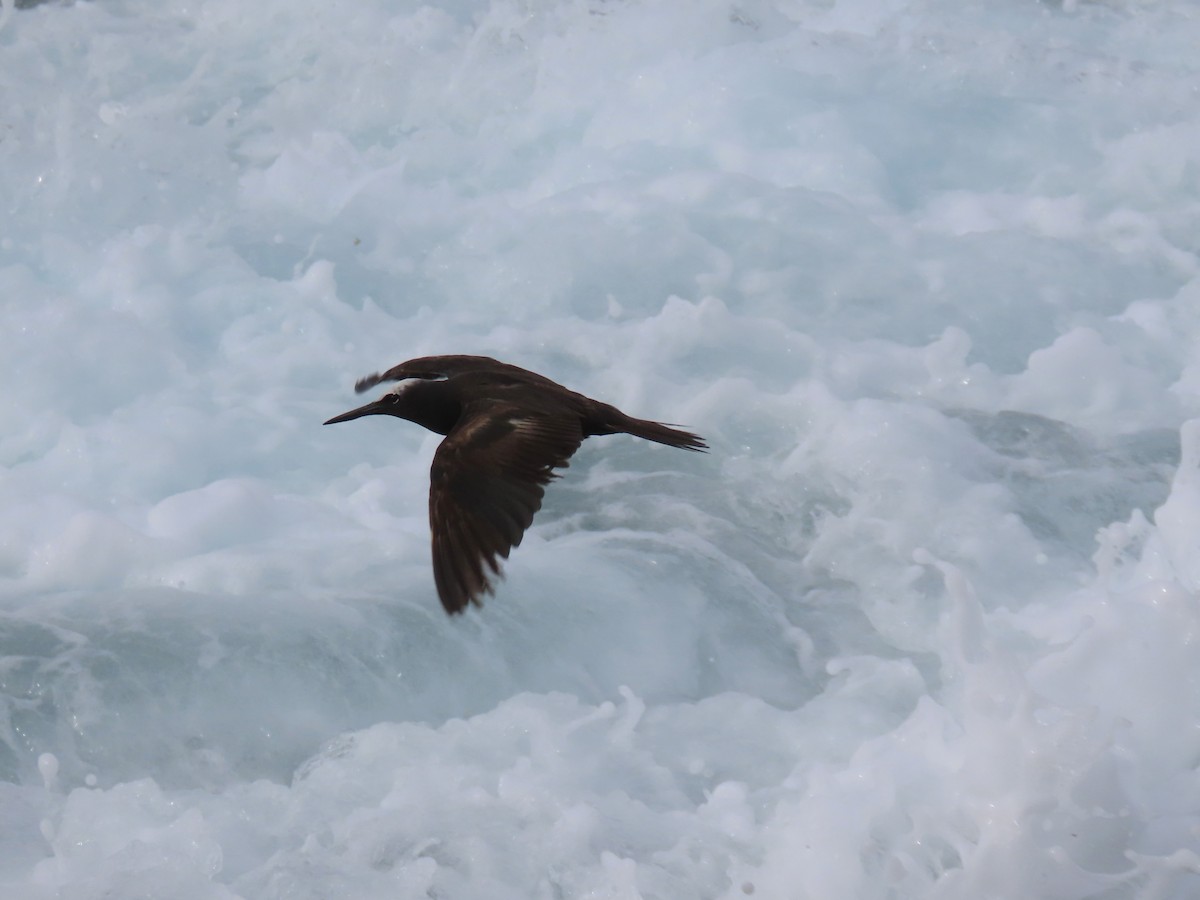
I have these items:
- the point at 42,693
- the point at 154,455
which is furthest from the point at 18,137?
the point at 42,693

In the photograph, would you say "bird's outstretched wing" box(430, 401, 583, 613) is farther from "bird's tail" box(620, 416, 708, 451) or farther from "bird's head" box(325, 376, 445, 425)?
"bird's head" box(325, 376, 445, 425)

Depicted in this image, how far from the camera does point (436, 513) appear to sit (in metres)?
2.60

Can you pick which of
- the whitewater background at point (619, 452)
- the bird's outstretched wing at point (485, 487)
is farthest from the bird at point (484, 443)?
the whitewater background at point (619, 452)

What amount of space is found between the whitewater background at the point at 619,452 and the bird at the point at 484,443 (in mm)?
717

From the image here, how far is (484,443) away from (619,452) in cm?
187

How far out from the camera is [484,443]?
2760mm

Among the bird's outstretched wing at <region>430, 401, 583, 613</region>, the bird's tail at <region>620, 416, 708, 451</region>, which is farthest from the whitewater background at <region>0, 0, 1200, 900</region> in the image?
the bird's outstretched wing at <region>430, 401, 583, 613</region>

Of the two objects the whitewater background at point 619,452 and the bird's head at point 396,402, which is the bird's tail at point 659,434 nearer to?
the bird's head at point 396,402

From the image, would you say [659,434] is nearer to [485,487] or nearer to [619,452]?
[485,487]

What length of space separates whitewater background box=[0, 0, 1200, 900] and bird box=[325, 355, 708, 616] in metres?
0.72

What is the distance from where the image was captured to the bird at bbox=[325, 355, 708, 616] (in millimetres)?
2535

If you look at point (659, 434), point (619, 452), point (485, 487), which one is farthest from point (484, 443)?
point (619, 452)

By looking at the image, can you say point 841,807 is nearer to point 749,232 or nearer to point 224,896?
point 224,896

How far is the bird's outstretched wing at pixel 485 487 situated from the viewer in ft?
8.20
